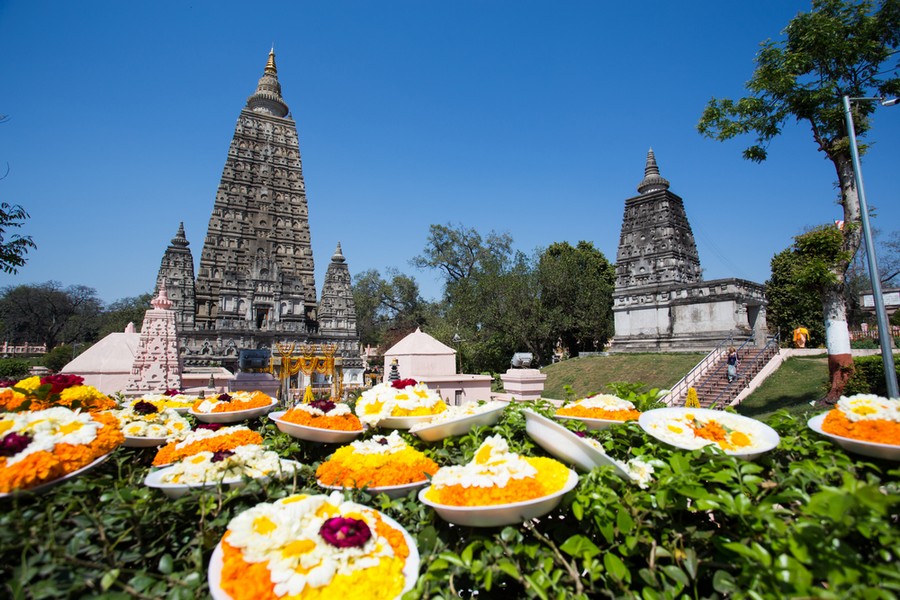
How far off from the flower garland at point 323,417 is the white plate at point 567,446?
1.37 metres

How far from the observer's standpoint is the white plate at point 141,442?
10.5 feet

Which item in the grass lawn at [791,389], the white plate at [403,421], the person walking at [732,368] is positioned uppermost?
the white plate at [403,421]

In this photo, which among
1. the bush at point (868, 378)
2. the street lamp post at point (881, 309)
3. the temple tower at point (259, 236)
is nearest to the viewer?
the street lamp post at point (881, 309)

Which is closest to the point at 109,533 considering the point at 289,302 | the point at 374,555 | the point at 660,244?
the point at 374,555

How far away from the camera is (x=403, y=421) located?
3191mm

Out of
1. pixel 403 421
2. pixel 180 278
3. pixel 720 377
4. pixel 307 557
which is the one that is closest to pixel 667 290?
pixel 720 377

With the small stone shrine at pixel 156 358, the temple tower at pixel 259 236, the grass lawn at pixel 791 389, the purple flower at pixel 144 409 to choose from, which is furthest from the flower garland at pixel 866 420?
the temple tower at pixel 259 236

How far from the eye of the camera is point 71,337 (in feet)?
185

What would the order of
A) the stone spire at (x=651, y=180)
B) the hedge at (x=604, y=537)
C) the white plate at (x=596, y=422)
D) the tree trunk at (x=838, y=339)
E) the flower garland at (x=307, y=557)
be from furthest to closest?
the stone spire at (x=651, y=180) < the tree trunk at (x=838, y=339) < the white plate at (x=596, y=422) < the flower garland at (x=307, y=557) < the hedge at (x=604, y=537)

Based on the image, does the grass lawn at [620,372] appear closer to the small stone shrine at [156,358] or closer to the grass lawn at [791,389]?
the grass lawn at [791,389]

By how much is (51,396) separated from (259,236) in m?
32.7

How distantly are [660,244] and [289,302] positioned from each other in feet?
82.3

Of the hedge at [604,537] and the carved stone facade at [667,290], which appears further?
the carved stone facade at [667,290]

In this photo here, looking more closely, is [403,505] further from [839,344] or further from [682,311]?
[682,311]
